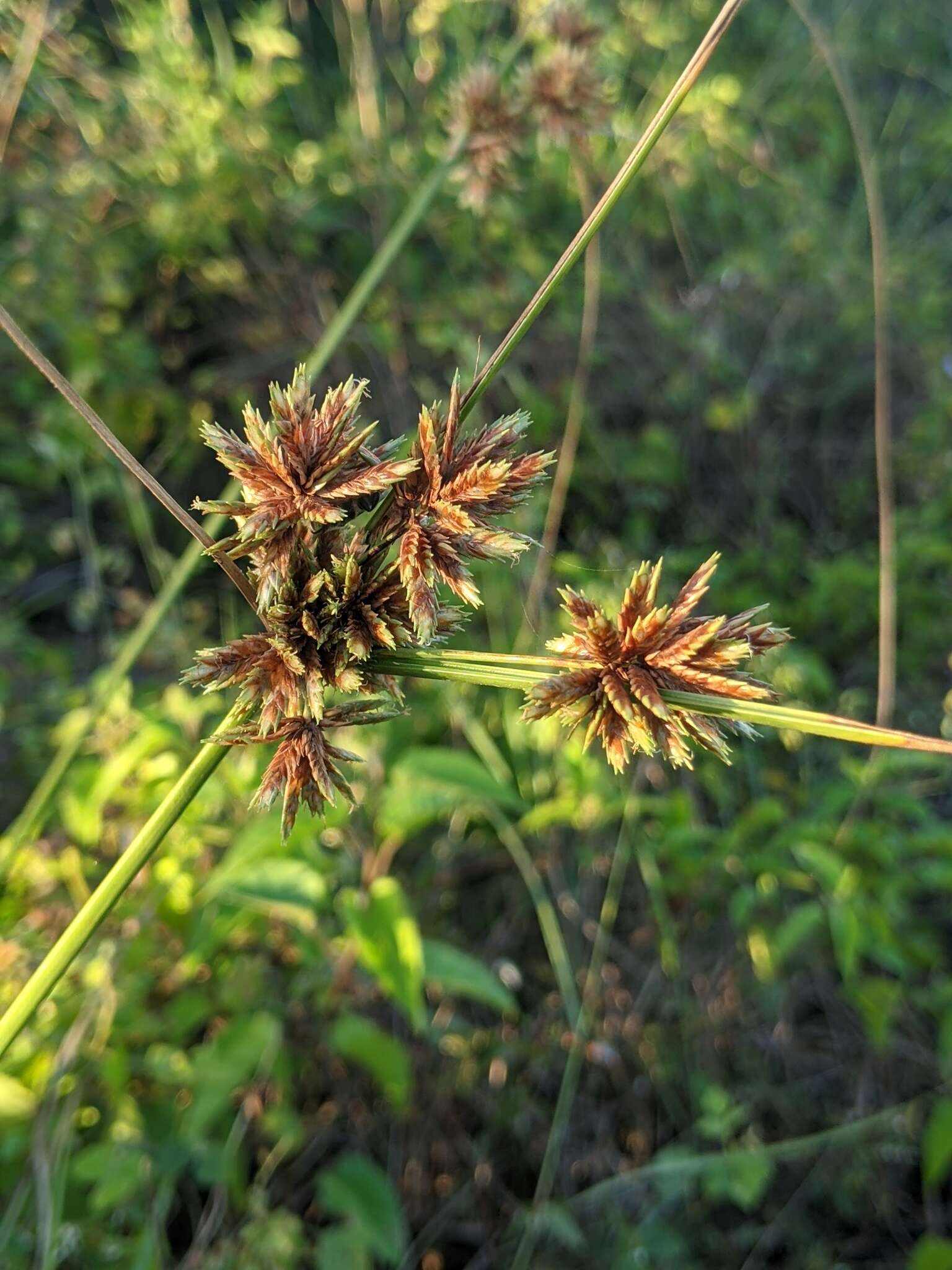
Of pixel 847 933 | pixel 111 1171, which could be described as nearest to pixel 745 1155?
pixel 847 933

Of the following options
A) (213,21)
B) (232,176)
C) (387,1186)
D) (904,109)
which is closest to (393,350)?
(232,176)

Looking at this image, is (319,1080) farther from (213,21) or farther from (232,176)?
(213,21)

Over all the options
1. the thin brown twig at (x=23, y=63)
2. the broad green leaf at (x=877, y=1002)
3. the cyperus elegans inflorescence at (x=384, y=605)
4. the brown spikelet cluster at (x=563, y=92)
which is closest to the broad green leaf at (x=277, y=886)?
the cyperus elegans inflorescence at (x=384, y=605)

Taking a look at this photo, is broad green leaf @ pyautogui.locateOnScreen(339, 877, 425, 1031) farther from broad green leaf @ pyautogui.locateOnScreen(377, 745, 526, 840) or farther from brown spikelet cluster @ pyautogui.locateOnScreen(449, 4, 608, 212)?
brown spikelet cluster @ pyautogui.locateOnScreen(449, 4, 608, 212)

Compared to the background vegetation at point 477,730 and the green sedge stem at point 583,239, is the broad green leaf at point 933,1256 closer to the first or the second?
the background vegetation at point 477,730

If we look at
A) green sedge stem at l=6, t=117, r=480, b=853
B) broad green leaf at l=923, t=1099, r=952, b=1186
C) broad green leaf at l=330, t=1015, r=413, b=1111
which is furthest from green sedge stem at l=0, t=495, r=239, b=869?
broad green leaf at l=923, t=1099, r=952, b=1186

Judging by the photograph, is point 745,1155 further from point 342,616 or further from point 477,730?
point 342,616
